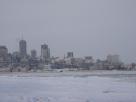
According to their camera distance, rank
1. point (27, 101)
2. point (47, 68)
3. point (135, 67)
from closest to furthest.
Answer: point (27, 101) → point (47, 68) → point (135, 67)

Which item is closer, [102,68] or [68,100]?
[68,100]

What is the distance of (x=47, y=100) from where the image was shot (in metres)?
21.0

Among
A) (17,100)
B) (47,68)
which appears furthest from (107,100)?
(47,68)

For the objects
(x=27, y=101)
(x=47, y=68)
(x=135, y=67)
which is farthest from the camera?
(x=135, y=67)

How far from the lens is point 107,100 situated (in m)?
20.6

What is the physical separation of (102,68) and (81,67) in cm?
930

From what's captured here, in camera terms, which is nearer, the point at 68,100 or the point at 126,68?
the point at 68,100

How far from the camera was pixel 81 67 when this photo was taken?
14762cm

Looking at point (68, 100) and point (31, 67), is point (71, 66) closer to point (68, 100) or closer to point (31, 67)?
point (31, 67)

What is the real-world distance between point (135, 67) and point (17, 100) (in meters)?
136

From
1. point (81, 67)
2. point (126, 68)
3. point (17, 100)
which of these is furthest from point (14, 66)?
point (17, 100)

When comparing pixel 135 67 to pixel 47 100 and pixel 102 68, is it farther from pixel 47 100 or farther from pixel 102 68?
pixel 47 100

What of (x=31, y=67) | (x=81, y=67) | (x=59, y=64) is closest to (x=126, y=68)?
(x=81, y=67)

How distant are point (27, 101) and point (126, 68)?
420 feet
